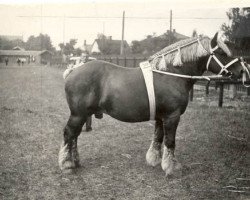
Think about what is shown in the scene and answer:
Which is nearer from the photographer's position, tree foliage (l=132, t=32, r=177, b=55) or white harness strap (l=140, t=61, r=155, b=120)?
white harness strap (l=140, t=61, r=155, b=120)

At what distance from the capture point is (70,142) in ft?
18.1

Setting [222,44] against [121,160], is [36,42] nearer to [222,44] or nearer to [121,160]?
[121,160]

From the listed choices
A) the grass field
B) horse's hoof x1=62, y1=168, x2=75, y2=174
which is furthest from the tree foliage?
horse's hoof x1=62, y1=168, x2=75, y2=174

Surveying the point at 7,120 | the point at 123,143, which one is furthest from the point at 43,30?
the point at 123,143

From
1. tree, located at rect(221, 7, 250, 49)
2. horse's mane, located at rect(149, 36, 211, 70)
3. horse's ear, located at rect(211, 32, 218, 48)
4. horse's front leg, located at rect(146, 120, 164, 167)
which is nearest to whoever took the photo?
horse's ear, located at rect(211, 32, 218, 48)

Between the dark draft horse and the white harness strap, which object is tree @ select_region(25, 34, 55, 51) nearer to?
the dark draft horse

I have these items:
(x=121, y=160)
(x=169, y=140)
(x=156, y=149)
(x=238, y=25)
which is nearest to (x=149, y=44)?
(x=238, y=25)

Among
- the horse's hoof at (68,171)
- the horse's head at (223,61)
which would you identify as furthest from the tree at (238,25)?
the horse's hoof at (68,171)

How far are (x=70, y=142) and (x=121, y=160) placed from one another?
1.11 metres

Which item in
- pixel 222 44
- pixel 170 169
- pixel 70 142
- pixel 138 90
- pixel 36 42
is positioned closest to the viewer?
pixel 222 44

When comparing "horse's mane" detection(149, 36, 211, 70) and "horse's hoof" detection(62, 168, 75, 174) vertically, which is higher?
"horse's mane" detection(149, 36, 211, 70)

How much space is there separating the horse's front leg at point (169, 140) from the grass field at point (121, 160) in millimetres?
185

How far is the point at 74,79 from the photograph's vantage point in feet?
17.4

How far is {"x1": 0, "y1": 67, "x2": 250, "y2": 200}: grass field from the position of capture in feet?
15.4
